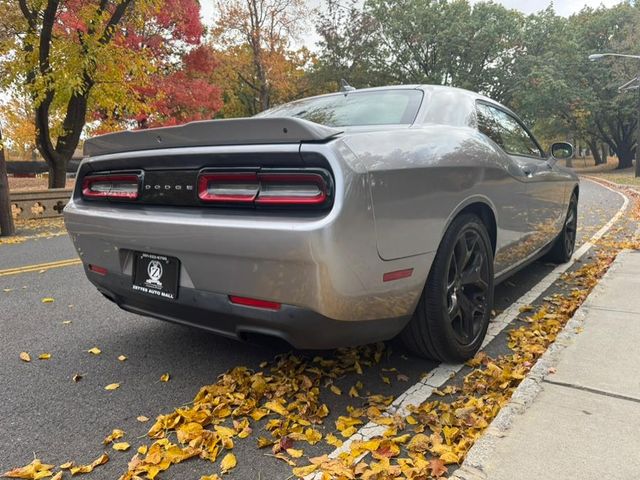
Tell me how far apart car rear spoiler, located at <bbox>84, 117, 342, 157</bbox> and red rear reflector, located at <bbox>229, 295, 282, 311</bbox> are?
68 centimetres

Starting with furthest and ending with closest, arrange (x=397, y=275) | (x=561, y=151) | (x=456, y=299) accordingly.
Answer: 1. (x=561, y=151)
2. (x=456, y=299)
3. (x=397, y=275)

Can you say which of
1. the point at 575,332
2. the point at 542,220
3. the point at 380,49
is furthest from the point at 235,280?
the point at 380,49

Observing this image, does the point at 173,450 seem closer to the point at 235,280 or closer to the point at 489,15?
the point at 235,280

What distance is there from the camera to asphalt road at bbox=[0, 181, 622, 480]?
200 cm

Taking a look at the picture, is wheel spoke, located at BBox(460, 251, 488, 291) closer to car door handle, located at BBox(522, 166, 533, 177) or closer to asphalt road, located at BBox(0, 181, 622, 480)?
asphalt road, located at BBox(0, 181, 622, 480)

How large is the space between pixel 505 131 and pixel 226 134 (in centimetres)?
247

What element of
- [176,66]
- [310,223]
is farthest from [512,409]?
[176,66]

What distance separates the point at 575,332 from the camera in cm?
306

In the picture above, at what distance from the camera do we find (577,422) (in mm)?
2051

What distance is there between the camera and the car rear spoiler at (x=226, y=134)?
6.54 ft

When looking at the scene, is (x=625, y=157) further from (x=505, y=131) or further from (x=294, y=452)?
(x=294, y=452)

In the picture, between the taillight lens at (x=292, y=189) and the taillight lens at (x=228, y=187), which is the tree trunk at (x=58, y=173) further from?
the taillight lens at (x=292, y=189)

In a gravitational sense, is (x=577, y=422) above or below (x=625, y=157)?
below

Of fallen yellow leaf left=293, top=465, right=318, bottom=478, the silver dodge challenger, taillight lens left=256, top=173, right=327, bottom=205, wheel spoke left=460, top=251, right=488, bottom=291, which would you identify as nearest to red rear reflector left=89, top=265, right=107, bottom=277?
the silver dodge challenger
